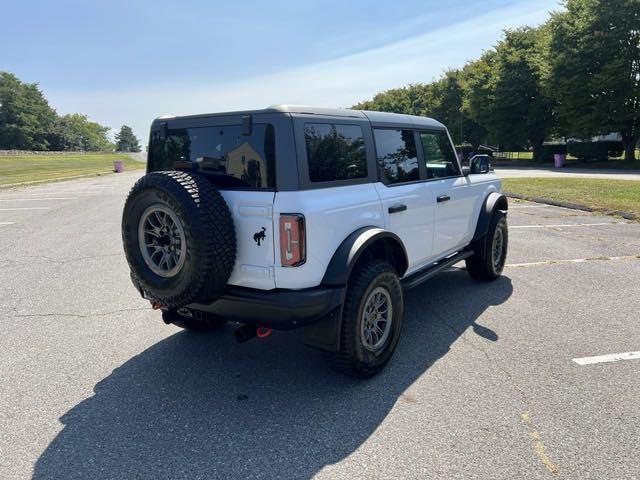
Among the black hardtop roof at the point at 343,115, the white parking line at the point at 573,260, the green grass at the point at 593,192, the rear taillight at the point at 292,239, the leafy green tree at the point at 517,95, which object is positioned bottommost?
the white parking line at the point at 573,260

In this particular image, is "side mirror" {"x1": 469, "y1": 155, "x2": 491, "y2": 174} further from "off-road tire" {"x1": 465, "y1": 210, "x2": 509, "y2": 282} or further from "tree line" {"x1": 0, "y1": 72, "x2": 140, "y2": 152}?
"tree line" {"x1": 0, "y1": 72, "x2": 140, "y2": 152}

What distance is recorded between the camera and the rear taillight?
2.85 meters

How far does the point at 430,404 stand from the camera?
2992mm

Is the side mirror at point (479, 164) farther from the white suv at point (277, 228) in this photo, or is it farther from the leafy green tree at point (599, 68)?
the leafy green tree at point (599, 68)

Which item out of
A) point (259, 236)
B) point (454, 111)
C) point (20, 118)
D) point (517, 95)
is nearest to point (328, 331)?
point (259, 236)

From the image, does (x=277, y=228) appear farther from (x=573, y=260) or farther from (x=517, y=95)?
(x=517, y=95)

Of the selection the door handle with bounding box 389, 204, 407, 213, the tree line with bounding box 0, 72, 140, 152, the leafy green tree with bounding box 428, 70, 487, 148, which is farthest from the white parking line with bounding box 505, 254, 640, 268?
the tree line with bounding box 0, 72, 140, 152

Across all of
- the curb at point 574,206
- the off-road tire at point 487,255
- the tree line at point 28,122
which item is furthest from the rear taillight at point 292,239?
the tree line at point 28,122

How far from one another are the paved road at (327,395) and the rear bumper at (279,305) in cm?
59

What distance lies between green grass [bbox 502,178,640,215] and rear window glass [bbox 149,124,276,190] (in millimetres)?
10121

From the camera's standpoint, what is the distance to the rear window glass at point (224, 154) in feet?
9.84

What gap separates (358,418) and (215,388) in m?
1.07

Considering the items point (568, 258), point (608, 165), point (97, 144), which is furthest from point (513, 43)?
point (97, 144)

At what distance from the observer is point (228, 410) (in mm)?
2973
